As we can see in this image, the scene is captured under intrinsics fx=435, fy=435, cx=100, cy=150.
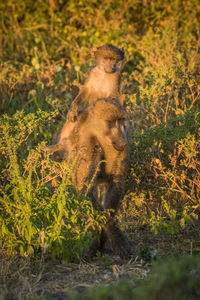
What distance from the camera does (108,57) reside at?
482 cm

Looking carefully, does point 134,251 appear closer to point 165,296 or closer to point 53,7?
point 165,296

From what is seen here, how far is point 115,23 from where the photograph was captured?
8.98m

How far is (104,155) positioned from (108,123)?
0.91ft

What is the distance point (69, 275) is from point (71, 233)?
0.30 metres

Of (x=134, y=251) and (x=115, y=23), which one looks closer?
(x=134, y=251)

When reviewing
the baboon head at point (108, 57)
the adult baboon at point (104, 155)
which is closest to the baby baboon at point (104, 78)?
the baboon head at point (108, 57)

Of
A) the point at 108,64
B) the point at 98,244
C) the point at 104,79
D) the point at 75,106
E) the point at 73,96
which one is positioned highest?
the point at 73,96

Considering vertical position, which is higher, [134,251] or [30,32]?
[30,32]

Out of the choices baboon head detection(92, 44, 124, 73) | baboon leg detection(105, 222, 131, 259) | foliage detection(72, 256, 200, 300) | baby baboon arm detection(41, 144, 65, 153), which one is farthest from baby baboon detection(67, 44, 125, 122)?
foliage detection(72, 256, 200, 300)

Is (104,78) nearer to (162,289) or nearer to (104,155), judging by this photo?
(104,155)

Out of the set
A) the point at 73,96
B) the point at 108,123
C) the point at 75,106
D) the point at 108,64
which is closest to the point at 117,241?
the point at 108,123

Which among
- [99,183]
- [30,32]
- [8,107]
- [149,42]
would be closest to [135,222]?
[99,183]

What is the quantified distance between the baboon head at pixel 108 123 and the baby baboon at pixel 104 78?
0.97 m

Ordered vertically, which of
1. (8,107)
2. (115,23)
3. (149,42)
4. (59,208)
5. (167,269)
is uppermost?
(115,23)
